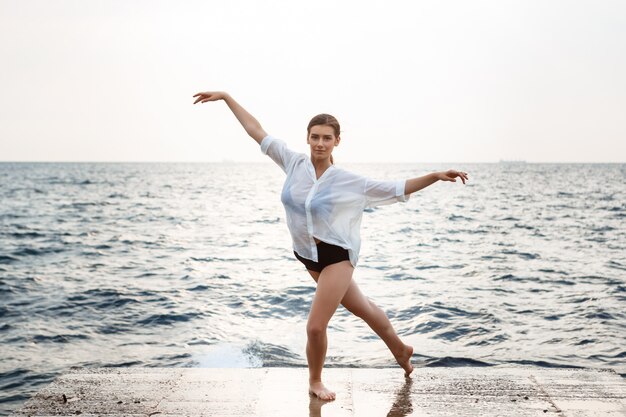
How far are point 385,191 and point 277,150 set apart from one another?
958 mm

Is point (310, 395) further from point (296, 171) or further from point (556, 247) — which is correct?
point (556, 247)

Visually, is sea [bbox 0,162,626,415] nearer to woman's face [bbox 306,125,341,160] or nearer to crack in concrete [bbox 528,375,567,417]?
crack in concrete [bbox 528,375,567,417]

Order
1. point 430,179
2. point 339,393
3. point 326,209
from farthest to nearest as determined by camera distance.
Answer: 1. point 339,393
2. point 326,209
3. point 430,179

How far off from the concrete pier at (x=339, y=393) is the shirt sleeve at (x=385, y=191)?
1553 millimetres

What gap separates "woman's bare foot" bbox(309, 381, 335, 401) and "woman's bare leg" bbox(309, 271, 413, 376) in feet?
2.09

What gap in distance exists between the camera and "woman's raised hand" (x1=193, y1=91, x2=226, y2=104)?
5.86 m

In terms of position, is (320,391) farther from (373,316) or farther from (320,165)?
(320,165)

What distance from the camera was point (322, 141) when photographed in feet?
17.7

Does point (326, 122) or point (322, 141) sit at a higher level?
point (326, 122)

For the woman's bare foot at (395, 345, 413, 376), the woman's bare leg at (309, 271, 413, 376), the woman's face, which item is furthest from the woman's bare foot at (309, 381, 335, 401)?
the woman's face

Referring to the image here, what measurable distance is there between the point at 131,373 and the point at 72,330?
5.97 m

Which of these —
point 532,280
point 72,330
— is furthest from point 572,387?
point 532,280

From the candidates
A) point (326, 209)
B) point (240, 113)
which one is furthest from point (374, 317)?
point (240, 113)

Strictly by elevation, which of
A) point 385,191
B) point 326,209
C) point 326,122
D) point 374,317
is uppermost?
point 326,122
